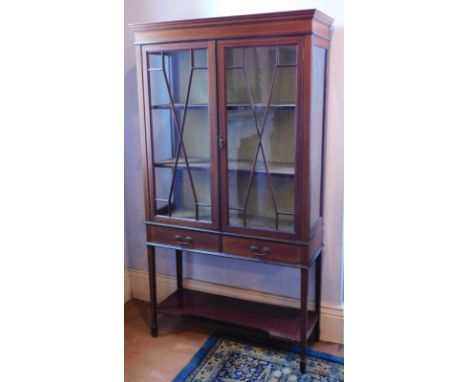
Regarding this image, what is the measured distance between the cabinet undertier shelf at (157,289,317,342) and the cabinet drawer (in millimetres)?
385

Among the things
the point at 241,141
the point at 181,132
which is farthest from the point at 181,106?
the point at 241,141

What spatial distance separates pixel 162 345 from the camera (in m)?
2.36

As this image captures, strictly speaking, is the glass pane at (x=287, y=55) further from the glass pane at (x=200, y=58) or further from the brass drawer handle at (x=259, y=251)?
the brass drawer handle at (x=259, y=251)

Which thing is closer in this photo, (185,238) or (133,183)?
(185,238)

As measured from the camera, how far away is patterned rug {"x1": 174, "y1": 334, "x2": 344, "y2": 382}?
207cm

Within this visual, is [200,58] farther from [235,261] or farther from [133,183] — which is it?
[235,261]

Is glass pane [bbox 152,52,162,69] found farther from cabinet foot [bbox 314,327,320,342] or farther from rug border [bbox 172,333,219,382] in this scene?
cabinet foot [bbox 314,327,320,342]

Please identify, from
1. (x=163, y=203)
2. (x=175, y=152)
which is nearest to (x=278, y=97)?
(x=175, y=152)

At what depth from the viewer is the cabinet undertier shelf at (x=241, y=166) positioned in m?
2.00

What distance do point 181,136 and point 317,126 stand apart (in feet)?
2.17

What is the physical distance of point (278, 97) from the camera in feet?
6.39

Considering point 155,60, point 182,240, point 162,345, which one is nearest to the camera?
point 155,60

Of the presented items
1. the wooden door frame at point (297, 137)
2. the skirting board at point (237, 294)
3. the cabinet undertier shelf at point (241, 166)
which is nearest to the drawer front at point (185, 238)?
the wooden door frame at point (297, 137)
